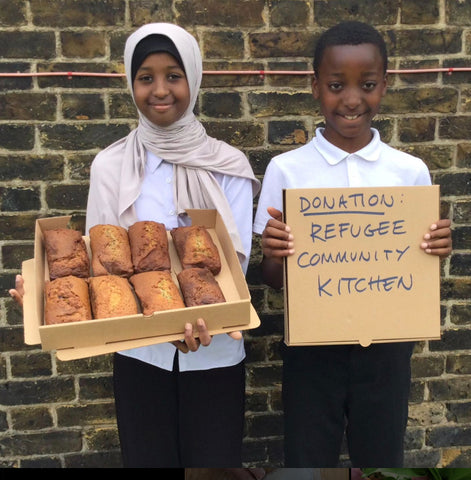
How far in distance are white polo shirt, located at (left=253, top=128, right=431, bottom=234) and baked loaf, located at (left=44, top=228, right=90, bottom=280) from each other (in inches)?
24.9

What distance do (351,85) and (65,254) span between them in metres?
1.05

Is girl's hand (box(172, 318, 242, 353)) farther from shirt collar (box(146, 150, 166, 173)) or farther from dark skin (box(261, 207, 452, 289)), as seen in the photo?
shirt collar (box(146, 150, 166, 173))

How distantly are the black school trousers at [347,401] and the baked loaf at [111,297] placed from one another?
2.04 feet

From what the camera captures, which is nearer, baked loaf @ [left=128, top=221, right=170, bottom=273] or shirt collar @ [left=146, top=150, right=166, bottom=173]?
baked loaf @ [left=128, top=221, right=170, bottom=273]

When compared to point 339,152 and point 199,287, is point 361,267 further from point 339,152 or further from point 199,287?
point 199,287

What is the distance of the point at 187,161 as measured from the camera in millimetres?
1936

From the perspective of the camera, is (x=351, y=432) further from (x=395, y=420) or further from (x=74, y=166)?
(x=74, y=166)

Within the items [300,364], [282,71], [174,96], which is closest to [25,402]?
[300,364]

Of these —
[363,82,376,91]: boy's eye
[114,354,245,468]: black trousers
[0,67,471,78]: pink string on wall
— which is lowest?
[114,354,245,468]: black trousers

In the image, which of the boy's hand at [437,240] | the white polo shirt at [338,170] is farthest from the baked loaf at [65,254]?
the boy's hand at [437,240]

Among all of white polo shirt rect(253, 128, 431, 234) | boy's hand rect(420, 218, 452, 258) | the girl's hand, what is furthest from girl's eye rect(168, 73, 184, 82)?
boy's hand rect(420, 218, 452, 258)

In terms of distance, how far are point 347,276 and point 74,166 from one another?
1.38 m

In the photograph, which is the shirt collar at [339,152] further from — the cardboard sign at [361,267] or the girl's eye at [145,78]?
the girl's eye at [145,78]

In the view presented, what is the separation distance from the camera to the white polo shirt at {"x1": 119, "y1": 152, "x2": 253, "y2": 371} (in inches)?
75.7
